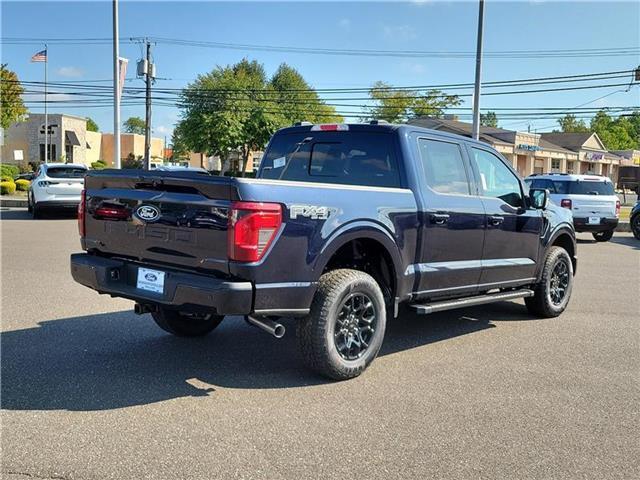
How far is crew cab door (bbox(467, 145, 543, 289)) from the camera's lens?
600 centimetres

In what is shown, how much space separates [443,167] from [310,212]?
1873 millimetres

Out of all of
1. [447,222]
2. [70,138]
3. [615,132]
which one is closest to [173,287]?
[447,222]

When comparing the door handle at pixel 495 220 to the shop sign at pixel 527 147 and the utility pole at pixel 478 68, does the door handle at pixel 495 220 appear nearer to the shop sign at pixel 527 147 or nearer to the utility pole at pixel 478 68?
the utility pole at pixel 478 68

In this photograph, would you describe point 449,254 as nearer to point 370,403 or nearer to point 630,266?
point 370,403

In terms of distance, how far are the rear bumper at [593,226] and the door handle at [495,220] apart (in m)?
10.7

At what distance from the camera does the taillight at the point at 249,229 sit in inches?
155

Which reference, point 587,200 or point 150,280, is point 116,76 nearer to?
point 587,200

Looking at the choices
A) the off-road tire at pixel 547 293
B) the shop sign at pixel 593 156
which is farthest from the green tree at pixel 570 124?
the off-road tire at pixel 547 293

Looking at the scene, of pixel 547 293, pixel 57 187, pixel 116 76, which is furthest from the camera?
pixel 116 76

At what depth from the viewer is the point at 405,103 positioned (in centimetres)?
5694

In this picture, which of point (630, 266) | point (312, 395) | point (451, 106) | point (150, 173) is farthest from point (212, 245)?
point (451, 106)

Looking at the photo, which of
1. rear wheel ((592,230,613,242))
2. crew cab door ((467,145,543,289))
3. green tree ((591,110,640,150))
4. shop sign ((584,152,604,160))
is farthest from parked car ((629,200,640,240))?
green tree ((591,110,640,150))

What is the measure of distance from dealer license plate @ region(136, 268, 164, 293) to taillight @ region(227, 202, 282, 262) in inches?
24.9

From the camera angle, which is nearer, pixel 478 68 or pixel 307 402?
pixel 307 402
